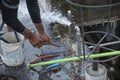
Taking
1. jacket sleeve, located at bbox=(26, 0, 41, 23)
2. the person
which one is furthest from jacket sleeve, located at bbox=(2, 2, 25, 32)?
jacket sleeve, located at bbox=(26, 0, 41, 23)

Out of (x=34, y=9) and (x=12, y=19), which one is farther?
(x=34, y=9)

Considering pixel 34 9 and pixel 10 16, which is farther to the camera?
pixel 34 9

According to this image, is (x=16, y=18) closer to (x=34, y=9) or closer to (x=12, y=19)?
(x=12, y=19)

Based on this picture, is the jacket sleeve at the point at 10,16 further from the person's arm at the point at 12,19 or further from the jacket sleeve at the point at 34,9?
the jacket sleeve at the point at 34,9

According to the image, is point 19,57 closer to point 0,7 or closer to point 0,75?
point 0,75

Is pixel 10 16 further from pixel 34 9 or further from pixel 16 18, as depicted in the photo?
pixel 34 9

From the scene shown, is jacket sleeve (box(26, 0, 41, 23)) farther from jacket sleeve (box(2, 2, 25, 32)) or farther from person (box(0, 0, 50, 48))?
jacket sleeve (box(2, 2, 25, 32))

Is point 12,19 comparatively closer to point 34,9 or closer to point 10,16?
point 10,16

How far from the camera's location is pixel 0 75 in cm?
456

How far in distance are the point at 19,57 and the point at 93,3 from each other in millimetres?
3314

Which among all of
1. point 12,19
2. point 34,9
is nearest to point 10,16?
point 12,19

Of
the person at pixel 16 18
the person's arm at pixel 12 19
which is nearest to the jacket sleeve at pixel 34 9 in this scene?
the person at pixel 16 18

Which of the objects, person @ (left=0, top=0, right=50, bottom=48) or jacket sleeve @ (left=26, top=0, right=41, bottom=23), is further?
jacket sleeve @ (left=26, top=0, right=41, bottom=23)

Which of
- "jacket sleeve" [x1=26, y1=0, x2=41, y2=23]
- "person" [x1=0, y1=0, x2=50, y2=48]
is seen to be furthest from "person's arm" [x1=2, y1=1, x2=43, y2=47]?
"jacket sleeve" [x1=26, y1=0, x2=41, y2=23]
